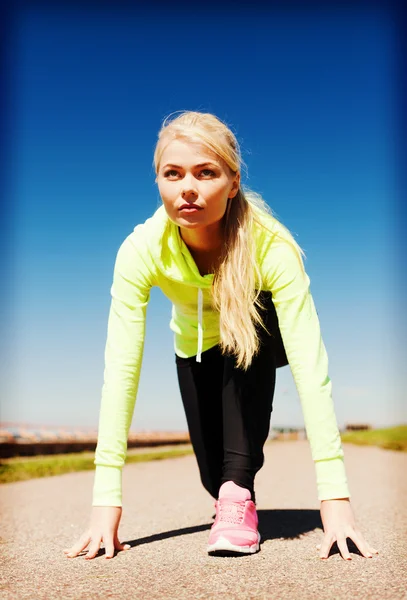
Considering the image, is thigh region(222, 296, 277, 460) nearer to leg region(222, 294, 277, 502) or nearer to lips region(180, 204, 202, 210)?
leg region(222, 294, 277, 502)

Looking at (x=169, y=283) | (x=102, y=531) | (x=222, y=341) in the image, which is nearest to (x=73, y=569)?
(x=102, y=531)

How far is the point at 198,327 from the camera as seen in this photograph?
2.82 meters

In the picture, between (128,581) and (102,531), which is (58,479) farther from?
(128,581)

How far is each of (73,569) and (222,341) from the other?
39.9 inches

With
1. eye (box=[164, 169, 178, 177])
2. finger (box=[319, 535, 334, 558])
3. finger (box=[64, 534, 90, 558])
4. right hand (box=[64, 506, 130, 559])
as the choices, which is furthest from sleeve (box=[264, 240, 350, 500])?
finger (box=[64, 534, 90, 558])

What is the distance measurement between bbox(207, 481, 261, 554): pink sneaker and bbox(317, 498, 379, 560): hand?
0.25 meters

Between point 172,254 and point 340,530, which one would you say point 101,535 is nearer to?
point 340,530

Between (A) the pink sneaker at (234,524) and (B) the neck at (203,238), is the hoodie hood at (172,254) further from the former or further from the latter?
(A) the pink sneaker at (234,524)

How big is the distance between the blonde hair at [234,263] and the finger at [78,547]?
2.90 ft

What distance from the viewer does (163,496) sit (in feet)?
13.0

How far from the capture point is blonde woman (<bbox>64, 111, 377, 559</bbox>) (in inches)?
89.8

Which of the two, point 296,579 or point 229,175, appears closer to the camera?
point 296,579

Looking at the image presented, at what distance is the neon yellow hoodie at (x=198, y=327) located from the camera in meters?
2.31

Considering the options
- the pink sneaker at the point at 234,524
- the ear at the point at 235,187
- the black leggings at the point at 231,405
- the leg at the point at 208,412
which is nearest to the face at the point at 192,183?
the ear at the point at 235,187
